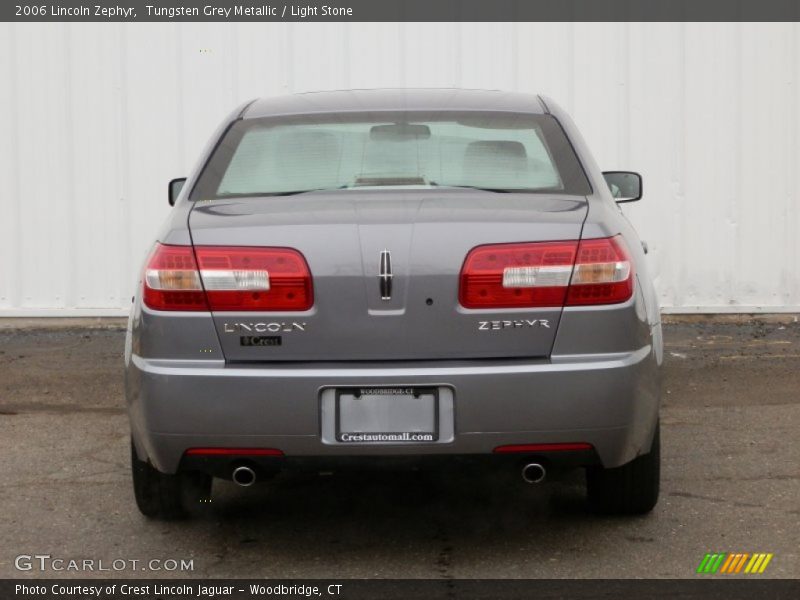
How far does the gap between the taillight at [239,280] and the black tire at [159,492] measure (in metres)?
0.89

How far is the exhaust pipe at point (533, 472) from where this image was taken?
14.4 ft

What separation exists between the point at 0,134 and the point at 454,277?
6.84m

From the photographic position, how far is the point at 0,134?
10.3 m

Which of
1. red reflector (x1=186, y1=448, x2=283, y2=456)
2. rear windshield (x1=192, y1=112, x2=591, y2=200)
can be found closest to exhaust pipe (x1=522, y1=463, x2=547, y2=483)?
red reflector (x1=186, y1=448, x2=283, y2=456)

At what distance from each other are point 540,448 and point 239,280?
101 centimetres

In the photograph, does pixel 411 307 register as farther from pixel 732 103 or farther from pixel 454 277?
pixel 732 103

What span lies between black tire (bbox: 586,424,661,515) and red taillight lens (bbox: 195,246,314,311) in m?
1.29
